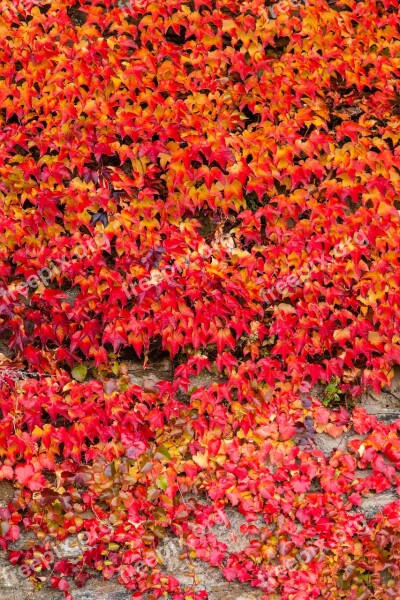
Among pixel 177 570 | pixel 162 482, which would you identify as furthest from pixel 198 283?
pixel 177 570

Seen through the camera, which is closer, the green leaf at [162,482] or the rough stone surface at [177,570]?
the rough stone surface at [177,570]

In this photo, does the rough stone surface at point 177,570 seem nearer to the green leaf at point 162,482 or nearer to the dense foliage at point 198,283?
the dense foliage at point 198,283

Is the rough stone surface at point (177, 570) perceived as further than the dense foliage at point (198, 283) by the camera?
No

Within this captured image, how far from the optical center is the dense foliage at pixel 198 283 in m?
4.17

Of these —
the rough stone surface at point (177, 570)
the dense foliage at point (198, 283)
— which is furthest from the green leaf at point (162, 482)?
the rough stone surface at point (177, 570)

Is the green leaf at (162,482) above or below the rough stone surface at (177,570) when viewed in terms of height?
above

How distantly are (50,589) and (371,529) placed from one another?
203cm

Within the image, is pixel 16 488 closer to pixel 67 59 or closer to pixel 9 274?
pixel 9 274

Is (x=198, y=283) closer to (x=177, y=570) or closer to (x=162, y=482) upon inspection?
(x=162, y=482)

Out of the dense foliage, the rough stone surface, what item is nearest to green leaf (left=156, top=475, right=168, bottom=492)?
the dense foliage

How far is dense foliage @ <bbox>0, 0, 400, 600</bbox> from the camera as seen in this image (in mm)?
4172

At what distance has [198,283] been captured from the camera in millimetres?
4426

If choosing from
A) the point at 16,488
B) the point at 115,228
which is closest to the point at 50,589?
the point at 16,488

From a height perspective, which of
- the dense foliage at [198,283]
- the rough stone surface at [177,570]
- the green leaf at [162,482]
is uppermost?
the dense foliage at [198,283]
